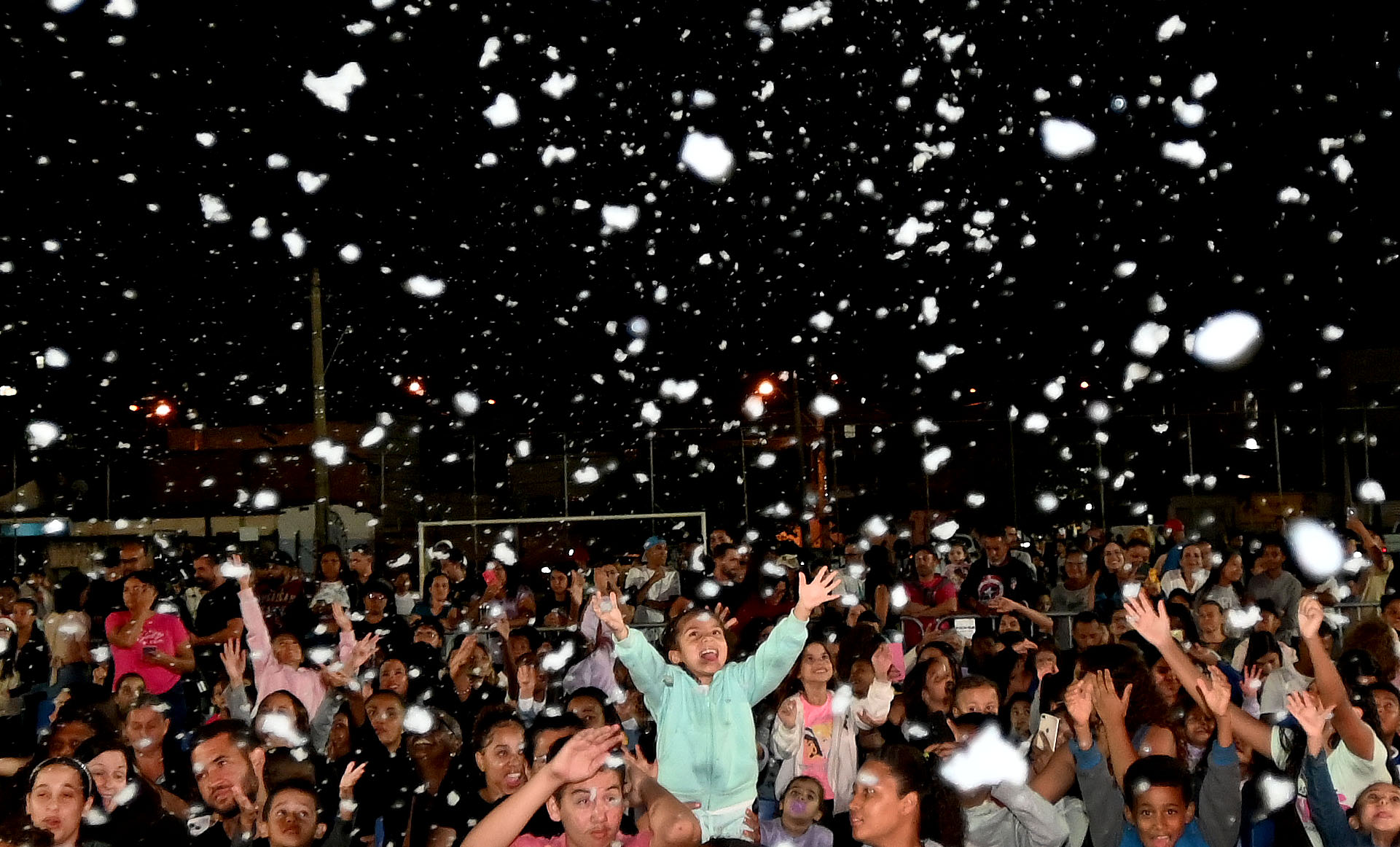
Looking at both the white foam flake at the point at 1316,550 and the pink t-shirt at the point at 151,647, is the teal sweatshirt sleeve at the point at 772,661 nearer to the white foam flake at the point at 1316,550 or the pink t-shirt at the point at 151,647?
the pink t-shirt at the point at 151,647

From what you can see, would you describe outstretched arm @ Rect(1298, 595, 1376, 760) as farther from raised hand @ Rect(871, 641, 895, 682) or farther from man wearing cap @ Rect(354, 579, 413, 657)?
man wearing cap @ Rect(354, 579, 413, 657)

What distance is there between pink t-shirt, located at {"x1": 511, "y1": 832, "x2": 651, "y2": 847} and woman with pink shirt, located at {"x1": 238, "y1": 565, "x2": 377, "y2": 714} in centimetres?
331

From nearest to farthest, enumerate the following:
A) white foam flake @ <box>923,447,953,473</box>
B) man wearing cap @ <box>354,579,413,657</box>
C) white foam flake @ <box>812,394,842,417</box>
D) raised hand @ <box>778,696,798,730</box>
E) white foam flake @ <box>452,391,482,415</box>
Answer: raised hand @ <box>778,696,798,730</box> < man wearing cap @ <box>354,579,413,657</box> < white foam flake @ <box>923,447,953,473</box> < white foam flake @ <box>812,394,842,417</box> < white foam flake @ <box>452,391,482,415</box>

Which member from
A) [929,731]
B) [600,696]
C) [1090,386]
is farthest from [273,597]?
[1090,386]

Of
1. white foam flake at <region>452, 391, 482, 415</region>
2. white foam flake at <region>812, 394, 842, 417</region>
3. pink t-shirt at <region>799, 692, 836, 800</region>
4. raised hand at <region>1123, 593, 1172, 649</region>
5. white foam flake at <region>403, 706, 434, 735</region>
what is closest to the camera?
raised hand at <region>1123, 593, 1172, 649</region>

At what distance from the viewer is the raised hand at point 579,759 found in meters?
3.12

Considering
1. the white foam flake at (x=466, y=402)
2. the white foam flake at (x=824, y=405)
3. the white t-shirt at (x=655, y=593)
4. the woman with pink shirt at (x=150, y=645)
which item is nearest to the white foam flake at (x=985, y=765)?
the white t-shirt at (x=655, y=593)

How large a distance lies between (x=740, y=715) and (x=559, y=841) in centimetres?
99

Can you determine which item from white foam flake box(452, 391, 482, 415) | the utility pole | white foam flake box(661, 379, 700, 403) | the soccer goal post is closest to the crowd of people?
the utility pole

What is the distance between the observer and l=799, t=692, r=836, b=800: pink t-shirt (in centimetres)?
539

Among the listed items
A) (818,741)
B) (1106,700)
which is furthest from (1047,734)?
(818,741)

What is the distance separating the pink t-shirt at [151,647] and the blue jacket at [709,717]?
4077 mm

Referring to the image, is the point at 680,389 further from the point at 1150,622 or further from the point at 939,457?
the point at 1150,622

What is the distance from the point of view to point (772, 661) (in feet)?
15.3
